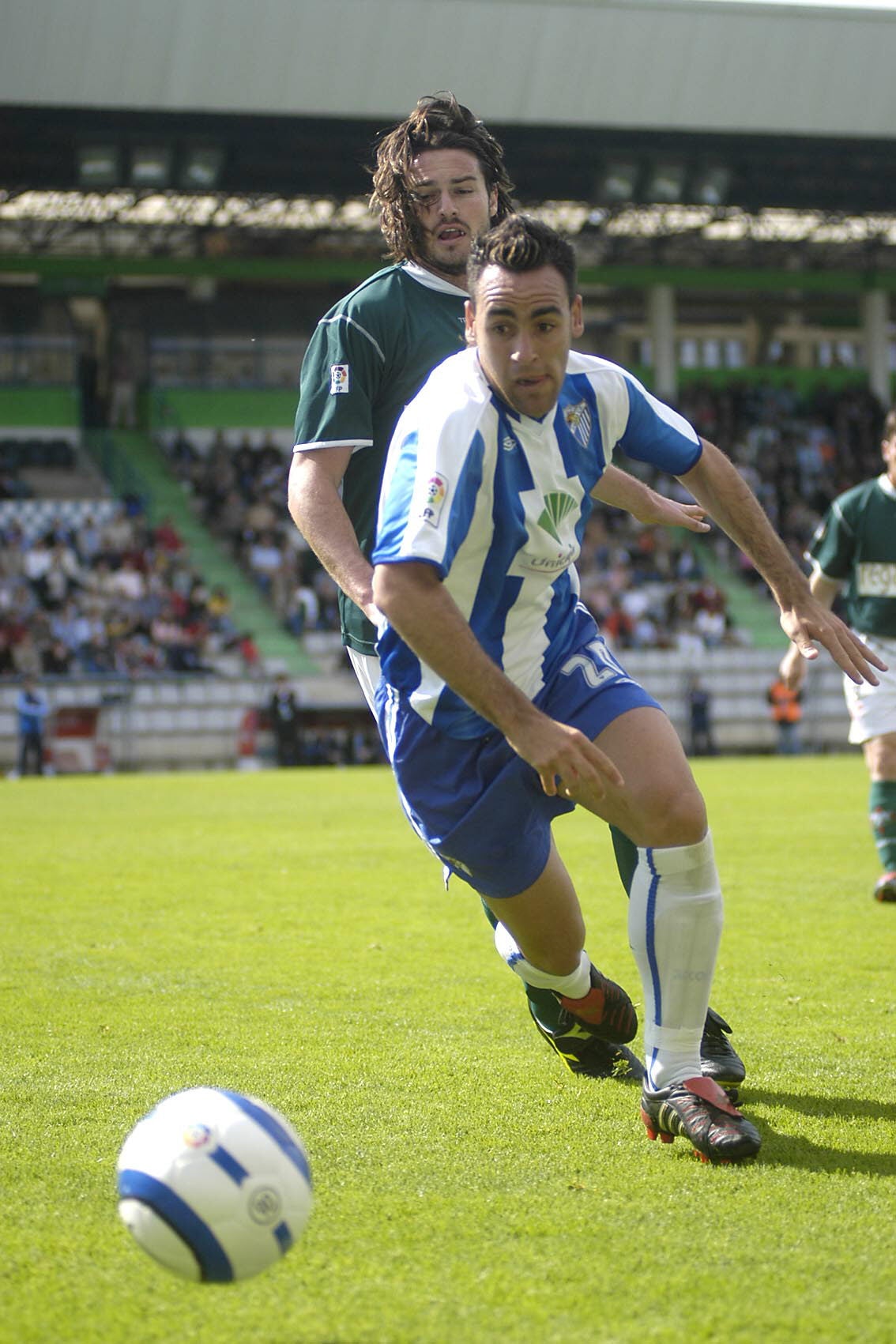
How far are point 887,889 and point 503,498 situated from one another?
5216 mm

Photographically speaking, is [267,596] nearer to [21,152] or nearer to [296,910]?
[21,152]

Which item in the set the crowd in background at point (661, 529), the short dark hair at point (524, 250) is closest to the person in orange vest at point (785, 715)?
the crowd in background at point (661, 529)

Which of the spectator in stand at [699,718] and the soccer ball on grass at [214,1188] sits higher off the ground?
the soccer ball on grass at [214,1188]

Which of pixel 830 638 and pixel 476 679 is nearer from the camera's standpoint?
pixel 476 679

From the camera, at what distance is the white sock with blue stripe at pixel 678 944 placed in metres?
3.83

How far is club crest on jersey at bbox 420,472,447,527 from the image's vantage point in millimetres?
3455

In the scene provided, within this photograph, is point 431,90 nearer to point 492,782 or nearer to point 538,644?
point 538,644

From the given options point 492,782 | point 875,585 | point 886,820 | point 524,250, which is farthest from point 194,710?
point 524,250

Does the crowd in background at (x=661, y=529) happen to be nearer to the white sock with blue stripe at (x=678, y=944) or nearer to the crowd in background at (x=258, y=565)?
the crowd in background at (x=258, y=565)

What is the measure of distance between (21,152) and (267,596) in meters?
10.1

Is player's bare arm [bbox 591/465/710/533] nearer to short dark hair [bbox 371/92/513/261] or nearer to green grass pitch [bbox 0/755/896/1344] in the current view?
short dark hair [bbox 371/92/513/261]

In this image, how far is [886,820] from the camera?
8375 millimetres

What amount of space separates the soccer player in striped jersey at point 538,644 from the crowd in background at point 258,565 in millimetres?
21039

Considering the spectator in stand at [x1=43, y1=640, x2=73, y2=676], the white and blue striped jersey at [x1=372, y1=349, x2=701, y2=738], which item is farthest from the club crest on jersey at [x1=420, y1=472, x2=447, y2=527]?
the spectator in stand at [x1=43, y1=640, x2=73, y2=676]
